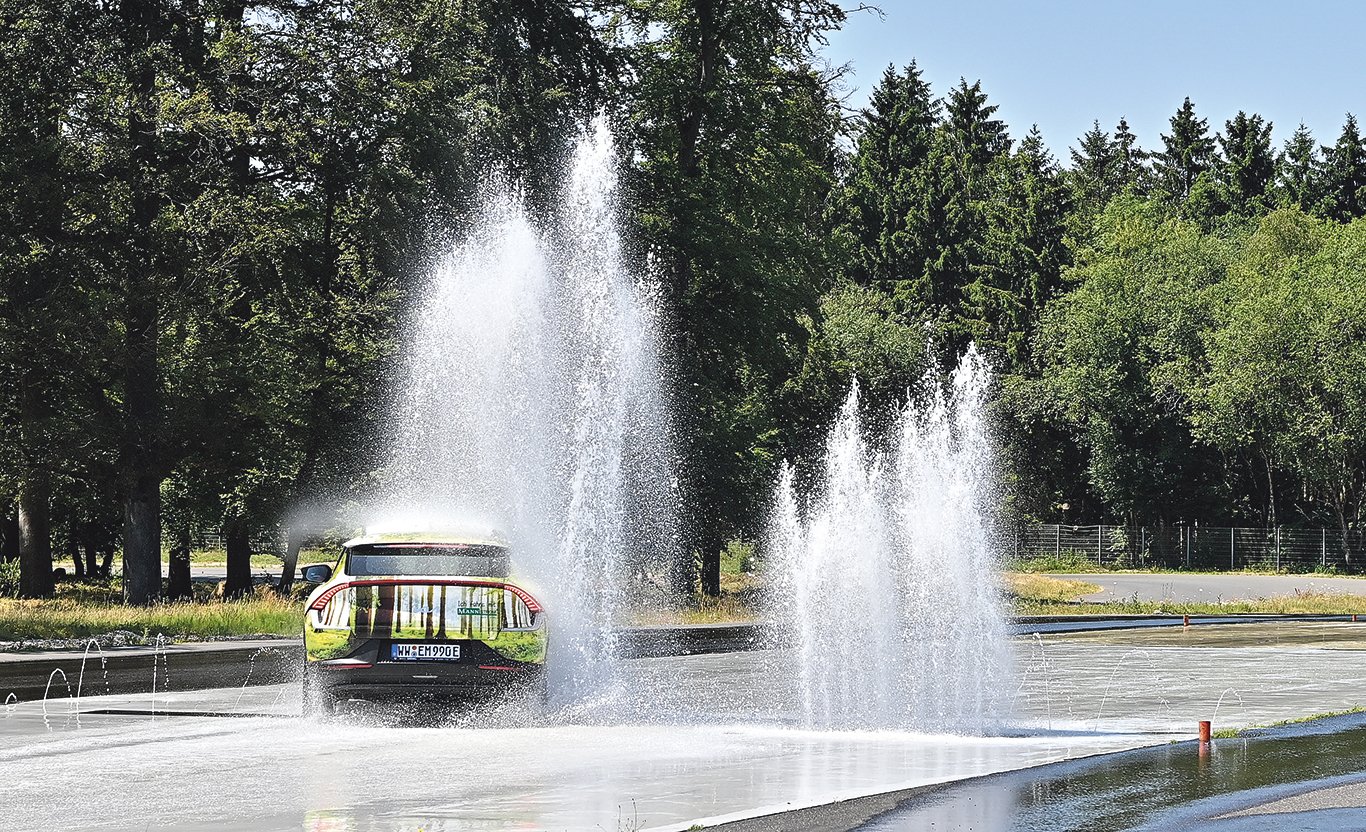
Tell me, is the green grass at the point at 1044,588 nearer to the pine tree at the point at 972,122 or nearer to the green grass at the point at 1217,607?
the green grass at the point at 1217,607

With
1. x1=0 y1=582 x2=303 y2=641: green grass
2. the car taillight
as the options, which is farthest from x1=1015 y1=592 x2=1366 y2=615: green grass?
the car taillight

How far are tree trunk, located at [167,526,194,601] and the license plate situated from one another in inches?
1254

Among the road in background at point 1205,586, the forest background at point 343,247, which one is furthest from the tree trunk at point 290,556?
the road in background at point 1205,586

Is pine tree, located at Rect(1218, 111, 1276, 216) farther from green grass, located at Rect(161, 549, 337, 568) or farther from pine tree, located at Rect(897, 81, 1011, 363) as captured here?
green grass, located at Rect(161, 549, 337, 568)

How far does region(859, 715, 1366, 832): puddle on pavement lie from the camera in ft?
32.4

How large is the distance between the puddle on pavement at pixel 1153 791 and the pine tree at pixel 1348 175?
9285 centimetres

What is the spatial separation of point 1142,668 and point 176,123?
76.0ft

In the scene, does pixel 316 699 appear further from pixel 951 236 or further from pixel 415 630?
pixel 951 236

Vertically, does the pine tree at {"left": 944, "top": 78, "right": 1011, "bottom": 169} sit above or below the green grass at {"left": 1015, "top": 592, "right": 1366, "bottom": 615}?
above

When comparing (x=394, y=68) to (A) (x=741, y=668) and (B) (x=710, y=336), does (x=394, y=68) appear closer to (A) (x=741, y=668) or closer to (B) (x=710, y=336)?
(B) (x=710, y=336)

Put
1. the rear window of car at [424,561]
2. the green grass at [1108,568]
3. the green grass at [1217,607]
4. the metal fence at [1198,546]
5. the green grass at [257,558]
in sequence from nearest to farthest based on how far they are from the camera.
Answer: the rear window of car at [424,561] → the green grass at [1217,607] → the green grass at [1108,568] → the metal fence at [1198,546] → the green grass at [257,558]

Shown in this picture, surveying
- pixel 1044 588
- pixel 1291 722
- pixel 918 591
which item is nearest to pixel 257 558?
pixel 1044 588

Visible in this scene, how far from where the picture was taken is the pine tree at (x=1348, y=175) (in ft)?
328

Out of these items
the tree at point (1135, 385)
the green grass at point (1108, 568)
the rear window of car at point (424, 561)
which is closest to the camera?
the rear window of car at point (424, 561)
